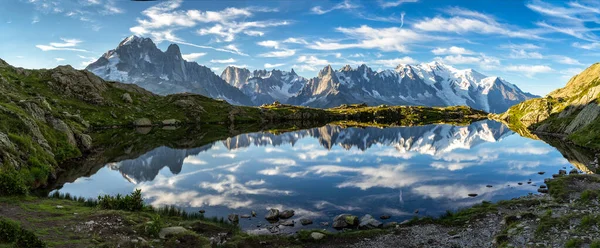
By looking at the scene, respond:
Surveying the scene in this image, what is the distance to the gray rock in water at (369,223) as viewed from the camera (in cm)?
3169

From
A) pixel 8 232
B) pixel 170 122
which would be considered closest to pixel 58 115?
pixel 8 232

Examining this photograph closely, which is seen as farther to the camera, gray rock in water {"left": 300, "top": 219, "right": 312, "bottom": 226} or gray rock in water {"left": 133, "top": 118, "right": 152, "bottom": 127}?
gray rock in water {"left": 133, "top": 118, "right": 152, "bottom": 127}

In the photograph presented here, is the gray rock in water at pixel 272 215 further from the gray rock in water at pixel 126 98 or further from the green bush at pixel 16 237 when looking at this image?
the gray rock in water at pixel 126 98

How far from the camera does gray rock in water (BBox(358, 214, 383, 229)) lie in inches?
1248

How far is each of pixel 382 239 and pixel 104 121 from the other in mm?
140320

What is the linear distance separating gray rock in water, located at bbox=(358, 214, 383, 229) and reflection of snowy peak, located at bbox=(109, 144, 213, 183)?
36.1 metres

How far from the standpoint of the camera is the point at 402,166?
218 ft

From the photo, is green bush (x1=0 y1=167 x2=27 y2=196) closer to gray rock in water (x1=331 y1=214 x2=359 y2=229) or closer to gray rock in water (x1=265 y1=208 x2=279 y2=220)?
gray rock in water (x1=265 y1=208 x2=279 y2=220)

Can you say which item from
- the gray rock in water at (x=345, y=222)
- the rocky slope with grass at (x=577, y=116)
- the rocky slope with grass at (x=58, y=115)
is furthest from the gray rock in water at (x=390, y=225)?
the rocky slope with grass at (x=577, y=116)

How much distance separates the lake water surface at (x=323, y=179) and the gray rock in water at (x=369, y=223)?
332 cm

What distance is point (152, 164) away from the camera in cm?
6556

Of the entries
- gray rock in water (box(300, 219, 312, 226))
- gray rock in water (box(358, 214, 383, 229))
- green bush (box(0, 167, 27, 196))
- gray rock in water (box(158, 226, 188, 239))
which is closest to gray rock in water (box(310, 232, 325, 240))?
gray rock in water (box(300, 219, 312, 226))

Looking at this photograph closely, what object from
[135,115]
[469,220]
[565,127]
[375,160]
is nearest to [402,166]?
[375,160]

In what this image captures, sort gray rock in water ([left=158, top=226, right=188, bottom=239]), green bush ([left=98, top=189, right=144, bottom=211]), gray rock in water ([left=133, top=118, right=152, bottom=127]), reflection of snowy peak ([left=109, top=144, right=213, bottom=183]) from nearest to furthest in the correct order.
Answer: gray rock in water ([left=158, top=226, right=188, bottom=239])
green bush ([left=98, top=189, right=144, bottom=211])
reflection of snowy peak ([left=109, top=144, right=213, bottom=183])
gray rock in water ([left=133, top=118, right=152, bottom=127])
